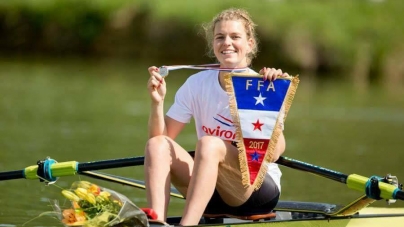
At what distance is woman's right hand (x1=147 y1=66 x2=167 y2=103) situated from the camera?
583 cm

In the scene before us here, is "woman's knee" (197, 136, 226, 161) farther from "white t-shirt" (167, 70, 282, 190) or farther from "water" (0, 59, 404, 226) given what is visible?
"water" (0, 59, 404, 226)

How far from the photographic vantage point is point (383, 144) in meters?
13.0

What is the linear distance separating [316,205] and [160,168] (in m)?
1.49

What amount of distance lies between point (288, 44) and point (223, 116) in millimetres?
21122

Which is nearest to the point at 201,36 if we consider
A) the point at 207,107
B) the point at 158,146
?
the point at 207,107

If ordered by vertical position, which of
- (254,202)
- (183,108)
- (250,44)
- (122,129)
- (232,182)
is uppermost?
(250,44)

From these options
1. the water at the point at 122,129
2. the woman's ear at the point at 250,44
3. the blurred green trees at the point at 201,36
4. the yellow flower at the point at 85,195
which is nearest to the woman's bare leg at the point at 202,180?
the yellow flower at the point at 85,195

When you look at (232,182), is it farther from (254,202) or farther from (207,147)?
(207,147)

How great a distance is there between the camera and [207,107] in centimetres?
606

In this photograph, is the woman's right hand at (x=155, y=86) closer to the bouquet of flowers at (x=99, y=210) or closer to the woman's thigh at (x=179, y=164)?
the woman's thigh at (x=179, y=164)

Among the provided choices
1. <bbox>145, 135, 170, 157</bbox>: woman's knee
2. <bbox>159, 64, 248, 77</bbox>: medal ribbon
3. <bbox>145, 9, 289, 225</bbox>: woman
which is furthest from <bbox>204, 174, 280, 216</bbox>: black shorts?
<bbox>159, 64, 248, 77</bbox>: medal ribbon

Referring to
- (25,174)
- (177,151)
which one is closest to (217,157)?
(177,151)

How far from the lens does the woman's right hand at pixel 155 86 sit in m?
→ 5.83

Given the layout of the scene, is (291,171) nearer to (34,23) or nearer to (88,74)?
(88,74)
